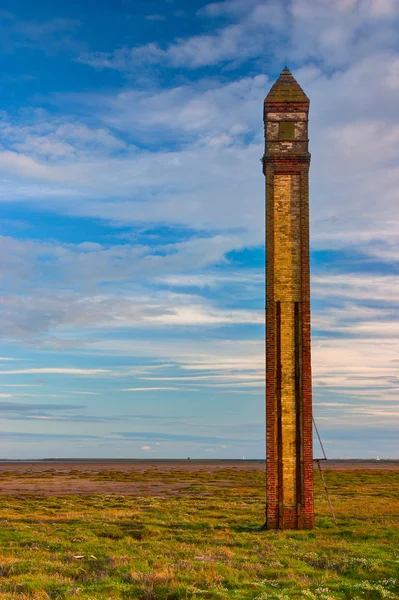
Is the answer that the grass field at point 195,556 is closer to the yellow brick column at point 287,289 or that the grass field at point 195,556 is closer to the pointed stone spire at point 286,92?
the yellow brick column at point 287,289

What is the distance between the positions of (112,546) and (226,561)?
189 inches

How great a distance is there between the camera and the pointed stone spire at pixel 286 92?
2555 cm

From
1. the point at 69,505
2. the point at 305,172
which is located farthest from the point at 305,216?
the point at 69,505

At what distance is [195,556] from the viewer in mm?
17906

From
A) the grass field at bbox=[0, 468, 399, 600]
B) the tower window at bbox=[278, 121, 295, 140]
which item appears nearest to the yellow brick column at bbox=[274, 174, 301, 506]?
the tower window at bbox=[278, 121, 295, 140]

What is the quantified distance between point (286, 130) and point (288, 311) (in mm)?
7747

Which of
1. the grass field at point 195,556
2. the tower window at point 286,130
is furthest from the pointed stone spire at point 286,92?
the grass field at point 195,556

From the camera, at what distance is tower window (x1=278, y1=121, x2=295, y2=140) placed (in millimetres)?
25406

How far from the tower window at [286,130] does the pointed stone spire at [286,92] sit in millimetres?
1025

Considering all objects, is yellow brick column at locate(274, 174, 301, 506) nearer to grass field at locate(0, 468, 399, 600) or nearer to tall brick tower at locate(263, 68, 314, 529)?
tall brick tower at locate(263, 68, 314, 529)

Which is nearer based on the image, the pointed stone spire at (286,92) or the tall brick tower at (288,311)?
the tall brick tower at (288,311)

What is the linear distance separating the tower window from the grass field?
630 inches

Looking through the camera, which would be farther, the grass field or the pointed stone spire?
the pointed stone spire

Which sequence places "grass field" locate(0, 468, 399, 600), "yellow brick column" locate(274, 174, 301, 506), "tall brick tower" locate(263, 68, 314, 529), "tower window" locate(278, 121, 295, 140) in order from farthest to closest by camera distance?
"tower window" locate(278, 121, 295, 140) < "yellow brick column" locate(274, 174, 301, 506) < "tall brick tower" locate(263, 68, 314, 529) < "grass field" locate(0, 468, 399, 600)
